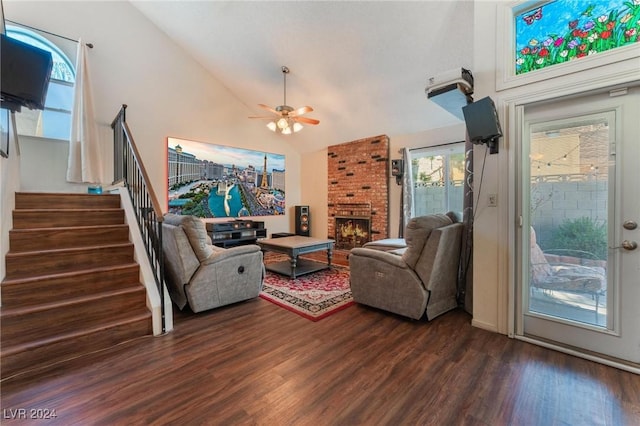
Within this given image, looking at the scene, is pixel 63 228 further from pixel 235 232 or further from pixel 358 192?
pixel 358 192

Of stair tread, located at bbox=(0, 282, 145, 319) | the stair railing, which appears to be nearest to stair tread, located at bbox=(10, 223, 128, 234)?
the stair railing

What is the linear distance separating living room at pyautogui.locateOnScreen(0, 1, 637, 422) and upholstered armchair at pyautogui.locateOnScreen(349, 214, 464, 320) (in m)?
0.30

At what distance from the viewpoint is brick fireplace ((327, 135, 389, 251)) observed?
18.9ft

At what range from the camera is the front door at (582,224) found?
75.2 inches

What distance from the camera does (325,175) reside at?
6.89 meters

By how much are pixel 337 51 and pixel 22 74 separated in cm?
354

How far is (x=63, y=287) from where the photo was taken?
2.28 metres

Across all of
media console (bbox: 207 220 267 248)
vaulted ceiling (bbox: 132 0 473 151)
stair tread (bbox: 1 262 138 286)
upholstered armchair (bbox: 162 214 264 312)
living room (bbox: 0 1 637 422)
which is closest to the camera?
stair tread (bbox: 1 262 138 286)

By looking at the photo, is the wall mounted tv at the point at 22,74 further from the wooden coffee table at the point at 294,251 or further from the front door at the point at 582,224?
the front door at the point at 582,224

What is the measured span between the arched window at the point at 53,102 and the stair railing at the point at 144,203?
0.84m

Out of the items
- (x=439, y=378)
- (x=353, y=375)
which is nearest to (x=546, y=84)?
(x=439, y=378)

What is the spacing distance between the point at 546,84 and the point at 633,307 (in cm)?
173

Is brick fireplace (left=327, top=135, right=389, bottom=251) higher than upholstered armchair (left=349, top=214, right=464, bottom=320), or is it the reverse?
brick fireplace (left=327, top=135, right=389, bottom=251)

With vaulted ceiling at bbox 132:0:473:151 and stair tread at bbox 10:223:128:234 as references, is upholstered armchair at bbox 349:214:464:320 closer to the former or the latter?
vaulted ceiling at bbox 132:0:473:151
